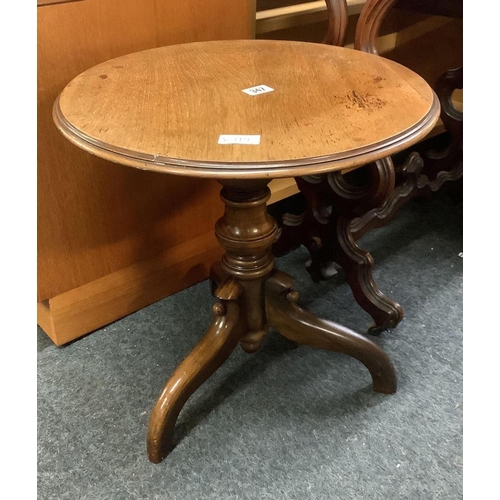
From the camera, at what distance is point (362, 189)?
1.29 meters

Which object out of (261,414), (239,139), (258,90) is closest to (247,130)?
(239,139)

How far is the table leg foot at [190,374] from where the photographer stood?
0.99 metres

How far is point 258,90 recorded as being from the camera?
878 millimetres

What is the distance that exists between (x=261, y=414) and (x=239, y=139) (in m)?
0.62

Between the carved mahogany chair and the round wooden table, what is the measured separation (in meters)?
0.18

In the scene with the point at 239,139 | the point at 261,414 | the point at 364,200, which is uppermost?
the point at 239,139

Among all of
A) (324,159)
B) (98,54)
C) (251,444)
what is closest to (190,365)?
(251,444)

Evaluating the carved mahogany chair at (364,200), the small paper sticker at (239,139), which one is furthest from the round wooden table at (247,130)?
the carved mahogany chair at (364,200)

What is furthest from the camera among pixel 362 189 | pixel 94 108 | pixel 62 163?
pixel 362 189

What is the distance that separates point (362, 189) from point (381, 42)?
83 cm

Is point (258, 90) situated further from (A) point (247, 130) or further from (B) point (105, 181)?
(B) point (105, 181)

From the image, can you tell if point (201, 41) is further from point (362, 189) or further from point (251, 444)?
point (251, 444)

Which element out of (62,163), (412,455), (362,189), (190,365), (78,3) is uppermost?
(78,3)

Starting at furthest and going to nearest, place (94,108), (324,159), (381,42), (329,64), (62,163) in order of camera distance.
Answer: (381,42)
(62,163)
(329,64)
(94,108)
(324,159)
